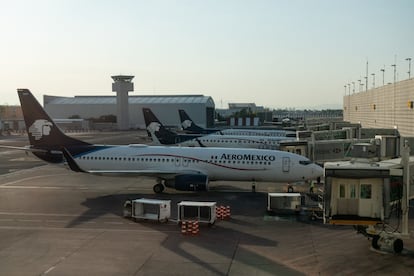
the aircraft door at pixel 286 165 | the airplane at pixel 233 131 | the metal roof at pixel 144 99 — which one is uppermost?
the metal roof at pixel 144 99

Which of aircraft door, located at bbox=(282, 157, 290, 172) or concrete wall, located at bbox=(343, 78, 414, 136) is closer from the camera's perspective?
aircraft door, located at bbox=(282, 157, 290, 172)

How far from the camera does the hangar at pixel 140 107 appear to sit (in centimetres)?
17600

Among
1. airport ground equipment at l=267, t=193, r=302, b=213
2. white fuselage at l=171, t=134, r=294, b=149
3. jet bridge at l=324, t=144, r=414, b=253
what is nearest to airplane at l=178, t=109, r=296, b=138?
white fuselage at l=171, t=134, r=294, b=149

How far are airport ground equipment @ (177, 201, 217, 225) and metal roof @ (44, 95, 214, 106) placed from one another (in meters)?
153

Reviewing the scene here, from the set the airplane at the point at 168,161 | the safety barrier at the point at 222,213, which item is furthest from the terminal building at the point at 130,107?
the safety barrier at the point at 222,213

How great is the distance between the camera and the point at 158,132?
207 ft

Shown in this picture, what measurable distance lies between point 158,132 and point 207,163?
2707cm

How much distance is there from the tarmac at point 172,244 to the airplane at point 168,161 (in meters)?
2.49

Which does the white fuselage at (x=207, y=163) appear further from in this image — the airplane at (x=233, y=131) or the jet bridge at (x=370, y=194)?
the airplane at (x=233, y=131)

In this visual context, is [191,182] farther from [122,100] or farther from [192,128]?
[122,100]

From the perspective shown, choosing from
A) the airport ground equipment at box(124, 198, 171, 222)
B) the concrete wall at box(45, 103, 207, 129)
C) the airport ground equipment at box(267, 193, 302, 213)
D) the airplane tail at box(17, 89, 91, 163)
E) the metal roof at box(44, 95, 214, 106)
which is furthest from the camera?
the metal roof at box(44, 95, 214, 106)

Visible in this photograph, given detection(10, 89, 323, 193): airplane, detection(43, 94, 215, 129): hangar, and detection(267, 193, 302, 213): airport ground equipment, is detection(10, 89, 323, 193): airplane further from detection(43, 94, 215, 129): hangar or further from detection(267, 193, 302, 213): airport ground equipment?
detection(43, 94, 215, 129): hangar

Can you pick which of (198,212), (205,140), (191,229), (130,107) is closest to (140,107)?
(130,107)

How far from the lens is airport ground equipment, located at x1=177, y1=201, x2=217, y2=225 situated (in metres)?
26.0
